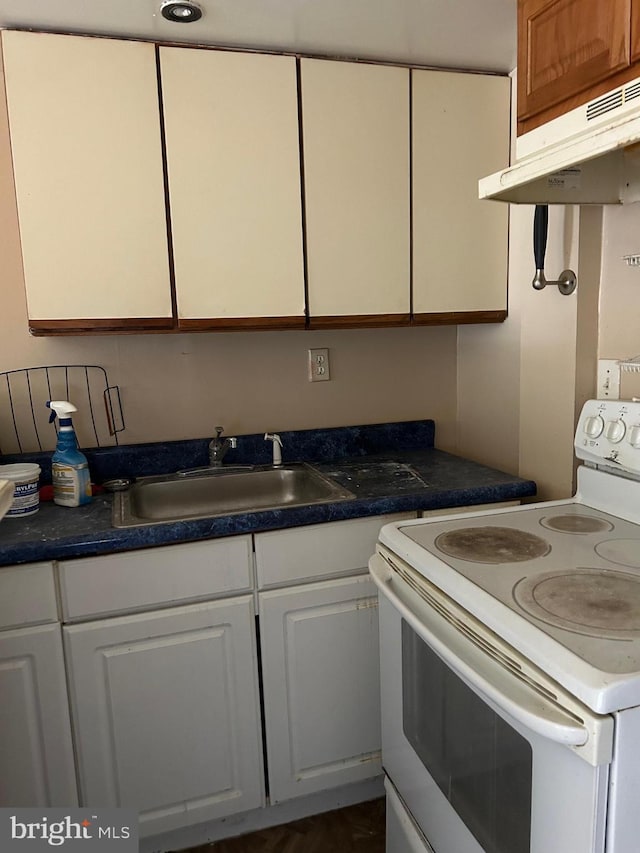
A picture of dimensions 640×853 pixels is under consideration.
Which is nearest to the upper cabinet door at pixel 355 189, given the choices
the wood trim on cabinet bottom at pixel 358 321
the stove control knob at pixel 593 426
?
the wood trim on cabinet bottom at pixel 358 321

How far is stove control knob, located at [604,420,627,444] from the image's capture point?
4.36ft

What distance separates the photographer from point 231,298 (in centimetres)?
166

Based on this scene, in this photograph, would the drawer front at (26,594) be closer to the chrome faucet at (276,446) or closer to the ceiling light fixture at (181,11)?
the chrome faucet at (276,446)

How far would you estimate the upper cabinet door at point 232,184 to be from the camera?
1.57 meters

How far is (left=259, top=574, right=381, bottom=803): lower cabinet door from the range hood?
1005mm

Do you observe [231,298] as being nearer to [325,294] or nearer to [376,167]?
[325,294]

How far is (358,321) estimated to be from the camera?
1.78 metres

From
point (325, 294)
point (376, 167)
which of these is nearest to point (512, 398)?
point (325, 294)

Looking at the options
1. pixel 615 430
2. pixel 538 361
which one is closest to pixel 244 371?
pixel 538 361

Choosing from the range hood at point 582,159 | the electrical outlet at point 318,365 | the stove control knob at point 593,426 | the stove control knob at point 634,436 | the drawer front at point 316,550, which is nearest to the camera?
the range hood at point 582,159

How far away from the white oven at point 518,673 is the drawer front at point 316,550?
23 centimetres

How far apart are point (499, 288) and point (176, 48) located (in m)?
1.11

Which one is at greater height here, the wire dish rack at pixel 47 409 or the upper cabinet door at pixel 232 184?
the upper cabinet door at pixel 232 184

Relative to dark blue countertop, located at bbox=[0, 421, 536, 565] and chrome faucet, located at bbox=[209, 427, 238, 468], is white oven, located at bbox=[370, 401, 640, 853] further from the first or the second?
chrome faucet, located at bbox=[209, 427, 238, 468]
